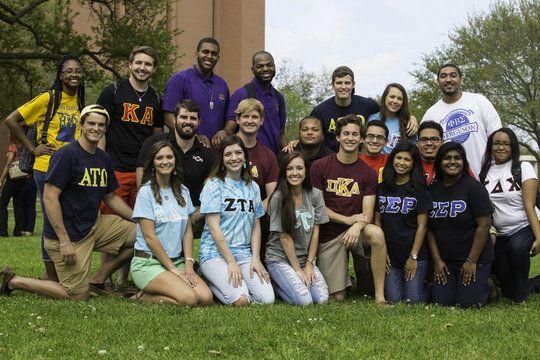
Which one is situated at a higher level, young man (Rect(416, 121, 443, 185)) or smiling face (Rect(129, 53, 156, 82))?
smiling face (Rect(129, 53, 156, 82))

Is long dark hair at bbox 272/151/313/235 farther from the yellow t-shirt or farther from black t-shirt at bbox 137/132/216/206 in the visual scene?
the yellow t-shirt

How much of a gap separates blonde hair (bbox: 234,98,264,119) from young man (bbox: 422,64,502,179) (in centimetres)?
217

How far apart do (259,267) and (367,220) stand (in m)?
1.25

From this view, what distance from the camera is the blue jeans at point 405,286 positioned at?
22.4 ft

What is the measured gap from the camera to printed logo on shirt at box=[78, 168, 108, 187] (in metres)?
6.61

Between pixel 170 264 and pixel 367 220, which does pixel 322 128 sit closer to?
pixel 367 220

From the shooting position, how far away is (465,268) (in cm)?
670

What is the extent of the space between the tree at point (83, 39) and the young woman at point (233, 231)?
12906mm

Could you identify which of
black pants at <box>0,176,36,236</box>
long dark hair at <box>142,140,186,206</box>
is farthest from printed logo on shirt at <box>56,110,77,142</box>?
black pants at <box>0,176,36,236</box>

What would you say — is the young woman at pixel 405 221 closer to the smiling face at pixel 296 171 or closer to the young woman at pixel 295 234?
the young woman at pixel 295 234

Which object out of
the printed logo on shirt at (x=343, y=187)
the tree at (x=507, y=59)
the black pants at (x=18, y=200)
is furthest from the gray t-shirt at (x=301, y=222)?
the tree at (x=507, y=59)

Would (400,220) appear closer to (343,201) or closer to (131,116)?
(343,201)

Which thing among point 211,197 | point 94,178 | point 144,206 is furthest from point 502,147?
point 94,178

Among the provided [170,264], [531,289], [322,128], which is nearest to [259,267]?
[170,264]
